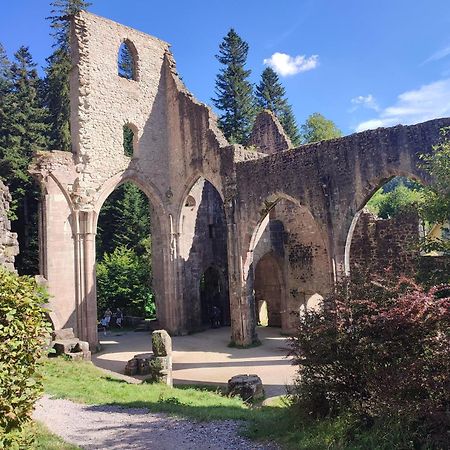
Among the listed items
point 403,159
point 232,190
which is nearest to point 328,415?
point 403,159

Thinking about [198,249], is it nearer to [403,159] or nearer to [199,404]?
[403,159]

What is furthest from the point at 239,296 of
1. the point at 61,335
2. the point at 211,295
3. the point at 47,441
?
the point at 47,441

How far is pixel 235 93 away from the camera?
37625 millimetres

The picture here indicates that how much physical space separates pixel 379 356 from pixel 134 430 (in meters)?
3.56

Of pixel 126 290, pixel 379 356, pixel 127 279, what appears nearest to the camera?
pixel 379 356

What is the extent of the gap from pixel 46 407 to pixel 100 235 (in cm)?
2454

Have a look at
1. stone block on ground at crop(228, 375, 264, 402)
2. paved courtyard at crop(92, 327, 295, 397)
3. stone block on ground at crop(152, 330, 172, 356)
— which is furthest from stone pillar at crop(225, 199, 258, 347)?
stone block on ground at crop(228, 375, 264, 402)

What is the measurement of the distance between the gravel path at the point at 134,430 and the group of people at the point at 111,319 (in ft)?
43.9

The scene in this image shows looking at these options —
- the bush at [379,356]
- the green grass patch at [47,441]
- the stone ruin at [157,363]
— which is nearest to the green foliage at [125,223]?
the stone ruin at [157,363]

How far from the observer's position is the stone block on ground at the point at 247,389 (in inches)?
368

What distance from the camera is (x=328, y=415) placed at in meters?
5.50

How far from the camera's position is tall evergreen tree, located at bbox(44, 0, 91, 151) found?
29312 mm

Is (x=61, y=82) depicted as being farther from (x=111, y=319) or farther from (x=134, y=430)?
(x=134, y=430)

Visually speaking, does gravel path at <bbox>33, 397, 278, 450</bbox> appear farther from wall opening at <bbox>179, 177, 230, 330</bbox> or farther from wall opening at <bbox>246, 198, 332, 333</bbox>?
wall opening at <bbox>179, 177, 230, 330</bbox>
